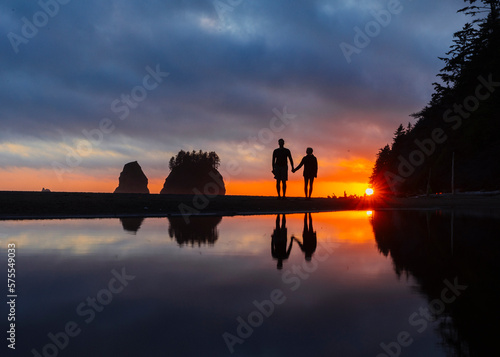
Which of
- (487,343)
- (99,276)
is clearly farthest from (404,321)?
(99,276)

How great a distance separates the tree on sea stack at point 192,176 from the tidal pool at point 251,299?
4410 inches

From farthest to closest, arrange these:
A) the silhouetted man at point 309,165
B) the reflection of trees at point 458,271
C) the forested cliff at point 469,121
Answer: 1. the forested cliff at point 469,121
2. the silhouetted man at point 309,165
3. the reflection of trees at point 458,271

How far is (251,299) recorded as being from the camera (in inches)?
163

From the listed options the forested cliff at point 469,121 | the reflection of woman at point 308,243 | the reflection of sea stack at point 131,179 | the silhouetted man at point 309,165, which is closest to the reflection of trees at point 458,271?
the reflection of woman at point 308,243

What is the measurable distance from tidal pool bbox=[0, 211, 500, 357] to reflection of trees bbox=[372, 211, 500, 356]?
20mm

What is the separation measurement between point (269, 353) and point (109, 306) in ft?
6.37

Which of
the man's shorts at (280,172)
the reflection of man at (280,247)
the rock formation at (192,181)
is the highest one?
the rock formation at (192,181)

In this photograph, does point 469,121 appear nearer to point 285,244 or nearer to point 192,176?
point 285,244

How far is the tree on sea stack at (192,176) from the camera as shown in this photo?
12339cm

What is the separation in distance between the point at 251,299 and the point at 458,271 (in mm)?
3513

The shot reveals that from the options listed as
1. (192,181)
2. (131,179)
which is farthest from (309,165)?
(131,179)

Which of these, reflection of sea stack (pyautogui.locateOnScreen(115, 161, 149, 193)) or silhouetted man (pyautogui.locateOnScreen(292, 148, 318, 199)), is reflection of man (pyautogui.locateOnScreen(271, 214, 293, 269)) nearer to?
silhouetted man (pyautogui.locateOnScreen(292, 148, 318, 199))

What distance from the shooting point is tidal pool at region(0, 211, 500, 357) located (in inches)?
118

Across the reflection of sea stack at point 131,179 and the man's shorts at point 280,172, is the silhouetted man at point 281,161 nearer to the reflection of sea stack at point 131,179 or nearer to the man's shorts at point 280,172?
the man's shorts at point 280,172
